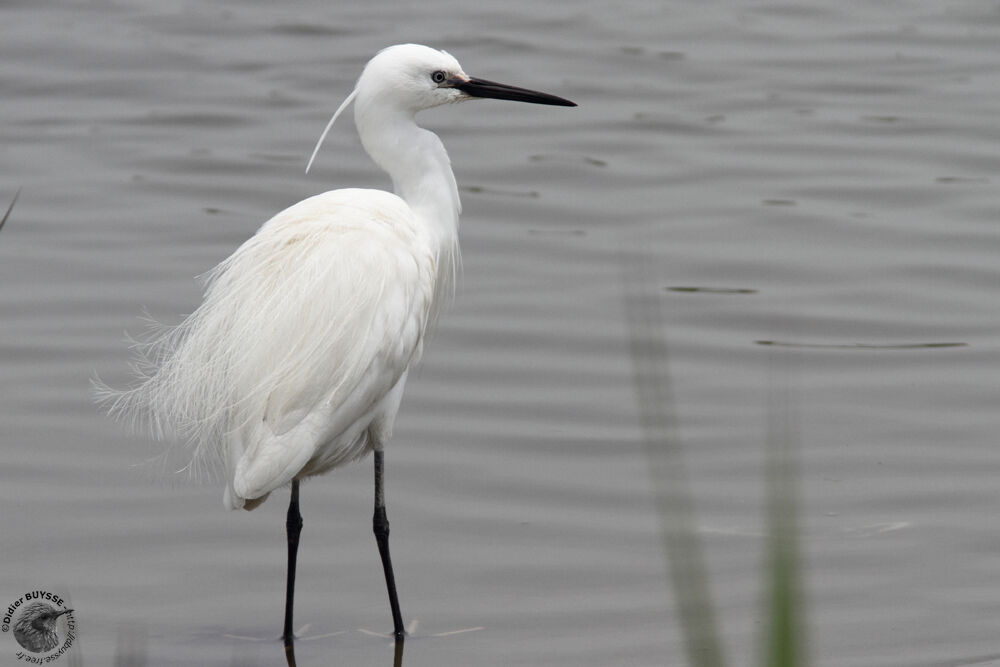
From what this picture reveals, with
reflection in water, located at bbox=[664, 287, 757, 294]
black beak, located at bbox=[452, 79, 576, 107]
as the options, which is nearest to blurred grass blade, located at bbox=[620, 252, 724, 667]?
black beak, located at bbox=[452, 79, 576, 107]

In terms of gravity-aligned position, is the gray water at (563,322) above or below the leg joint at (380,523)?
below

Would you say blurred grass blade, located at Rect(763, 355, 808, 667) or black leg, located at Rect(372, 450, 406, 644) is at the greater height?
blurred grass blade, located at Rect(763, 355, 808, 667)

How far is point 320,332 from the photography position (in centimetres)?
388

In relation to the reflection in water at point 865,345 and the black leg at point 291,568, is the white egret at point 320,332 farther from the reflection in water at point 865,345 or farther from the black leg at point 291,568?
the reflection in water at point 865,345

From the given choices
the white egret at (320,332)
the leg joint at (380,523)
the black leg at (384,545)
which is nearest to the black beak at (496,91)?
the white egret at (320,332)

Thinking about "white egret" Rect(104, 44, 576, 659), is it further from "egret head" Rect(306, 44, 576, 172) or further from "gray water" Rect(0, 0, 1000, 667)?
"gray water" Rect(0, 0, 1000, 667)

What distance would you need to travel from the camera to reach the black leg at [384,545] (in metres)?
4.14

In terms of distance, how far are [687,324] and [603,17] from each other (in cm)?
645

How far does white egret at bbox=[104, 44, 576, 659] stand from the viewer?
379cm

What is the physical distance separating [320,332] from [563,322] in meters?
2.88

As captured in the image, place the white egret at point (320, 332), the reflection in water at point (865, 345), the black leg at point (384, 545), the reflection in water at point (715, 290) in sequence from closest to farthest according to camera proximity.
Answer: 1. the white egret at point (320, 332)
2. the black leg at point (384, 545)
3. the reflection in water at point (865, 345)
4. the reflection in water at point (715, 290)

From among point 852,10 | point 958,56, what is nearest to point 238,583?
point 958,56

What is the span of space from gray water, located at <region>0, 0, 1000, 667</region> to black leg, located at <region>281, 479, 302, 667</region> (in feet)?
0.16

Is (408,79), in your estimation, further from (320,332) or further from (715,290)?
(715,290)
